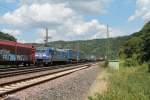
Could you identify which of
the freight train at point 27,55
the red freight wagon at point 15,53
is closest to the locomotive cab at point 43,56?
the freight train at point 27,55

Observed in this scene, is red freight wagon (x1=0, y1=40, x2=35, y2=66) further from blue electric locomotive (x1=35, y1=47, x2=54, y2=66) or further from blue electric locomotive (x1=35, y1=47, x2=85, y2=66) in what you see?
blue electric locomotive (x1=35, y1=47, x2=85, y2=66)

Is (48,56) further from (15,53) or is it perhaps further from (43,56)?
(15,53)

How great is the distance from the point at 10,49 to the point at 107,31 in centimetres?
4089

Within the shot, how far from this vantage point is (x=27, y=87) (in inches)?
721

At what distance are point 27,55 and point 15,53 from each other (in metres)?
4.84

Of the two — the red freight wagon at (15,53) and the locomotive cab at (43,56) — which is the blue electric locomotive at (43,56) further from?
the red freight wagon at (15,53)

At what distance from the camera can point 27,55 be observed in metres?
52.7

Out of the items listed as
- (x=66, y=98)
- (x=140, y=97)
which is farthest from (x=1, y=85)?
(x=140, y=97)

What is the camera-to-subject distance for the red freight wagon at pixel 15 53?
44312 millimetres

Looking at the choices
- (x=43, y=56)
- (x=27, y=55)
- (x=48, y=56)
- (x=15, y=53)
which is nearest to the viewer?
(x=15, y=53)

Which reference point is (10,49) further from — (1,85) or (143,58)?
(1,85)

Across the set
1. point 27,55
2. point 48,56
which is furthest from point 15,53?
point 48,56

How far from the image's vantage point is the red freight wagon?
44.3 metres

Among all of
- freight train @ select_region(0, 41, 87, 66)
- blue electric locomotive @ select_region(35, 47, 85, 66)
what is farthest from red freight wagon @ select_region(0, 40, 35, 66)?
blue electric locomotive @ select_region(35, 47, 85, 66)
